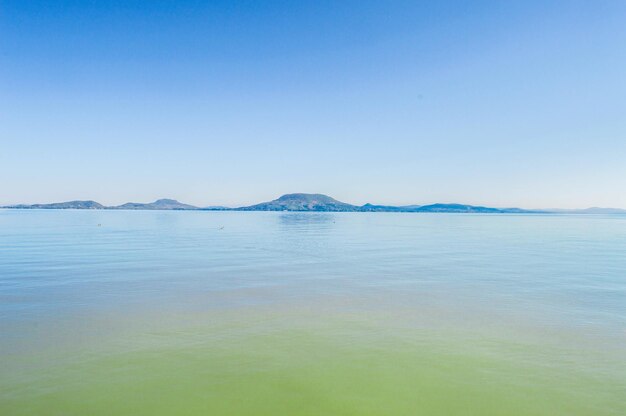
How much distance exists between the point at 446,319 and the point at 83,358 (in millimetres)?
12335

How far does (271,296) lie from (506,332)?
1006 centimetres

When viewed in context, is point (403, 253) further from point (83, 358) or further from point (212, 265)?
point (83, 358)

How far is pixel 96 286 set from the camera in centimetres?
2053

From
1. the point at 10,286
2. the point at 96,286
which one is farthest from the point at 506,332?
the point at 10,286

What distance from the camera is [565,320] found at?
49.8 feet

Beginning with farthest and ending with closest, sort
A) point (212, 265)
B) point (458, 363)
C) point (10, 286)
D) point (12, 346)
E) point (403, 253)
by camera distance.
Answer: point (403, 253), point (212, 265), point (10, 286), point (12, 346), point (458, 363)

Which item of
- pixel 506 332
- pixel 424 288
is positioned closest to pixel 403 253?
pixel 424 288

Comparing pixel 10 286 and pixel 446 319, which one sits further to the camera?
pixel 10 286

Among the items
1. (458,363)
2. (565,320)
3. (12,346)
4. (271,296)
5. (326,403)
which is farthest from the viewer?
(271,296)

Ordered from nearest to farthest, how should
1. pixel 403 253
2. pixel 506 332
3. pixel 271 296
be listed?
pixel 506 332 → pixel 271 296 → pixel 403 253

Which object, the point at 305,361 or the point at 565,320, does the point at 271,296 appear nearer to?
the point at 305,361

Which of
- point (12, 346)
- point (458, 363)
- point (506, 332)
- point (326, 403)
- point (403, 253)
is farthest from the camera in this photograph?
point (403, 253)

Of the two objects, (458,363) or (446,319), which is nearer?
(458,363)

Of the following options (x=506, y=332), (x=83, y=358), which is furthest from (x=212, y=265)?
(x=506, y=332)
